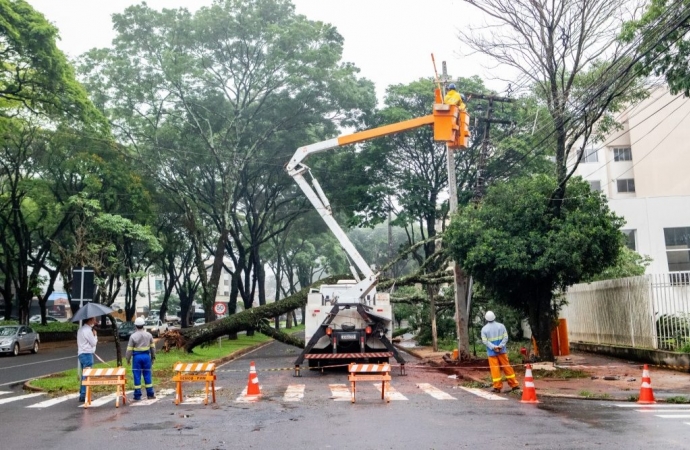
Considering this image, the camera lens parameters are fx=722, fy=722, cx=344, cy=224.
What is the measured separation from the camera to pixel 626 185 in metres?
50.6

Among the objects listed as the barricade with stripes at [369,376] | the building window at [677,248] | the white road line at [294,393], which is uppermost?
the building window at [677,248]

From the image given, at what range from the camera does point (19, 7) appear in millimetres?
24578

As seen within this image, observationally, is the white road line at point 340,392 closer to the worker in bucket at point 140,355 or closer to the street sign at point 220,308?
the worker in bucket at point 140,355

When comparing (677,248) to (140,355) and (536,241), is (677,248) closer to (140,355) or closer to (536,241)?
(536,241)

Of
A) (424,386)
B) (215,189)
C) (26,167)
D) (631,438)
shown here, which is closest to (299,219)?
(215,189)

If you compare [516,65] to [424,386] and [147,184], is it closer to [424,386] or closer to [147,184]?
[424,386]

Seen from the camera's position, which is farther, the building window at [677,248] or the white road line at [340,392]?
the building window at [677,248]

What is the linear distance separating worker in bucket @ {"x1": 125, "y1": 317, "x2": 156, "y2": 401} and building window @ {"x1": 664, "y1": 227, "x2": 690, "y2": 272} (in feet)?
115

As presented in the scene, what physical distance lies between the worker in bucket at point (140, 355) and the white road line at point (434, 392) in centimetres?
557

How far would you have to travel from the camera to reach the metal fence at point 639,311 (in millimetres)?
18500

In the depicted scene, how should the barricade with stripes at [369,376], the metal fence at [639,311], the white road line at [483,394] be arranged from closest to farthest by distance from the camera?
the barricade with stripes at [369,376], the white road line at [483,394], the metal fence at [639,311]

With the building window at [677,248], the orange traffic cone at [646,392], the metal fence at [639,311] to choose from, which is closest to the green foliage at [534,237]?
the metal fence at [639,311]

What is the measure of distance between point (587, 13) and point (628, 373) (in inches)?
356

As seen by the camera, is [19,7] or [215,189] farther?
[215,189]
